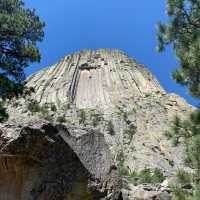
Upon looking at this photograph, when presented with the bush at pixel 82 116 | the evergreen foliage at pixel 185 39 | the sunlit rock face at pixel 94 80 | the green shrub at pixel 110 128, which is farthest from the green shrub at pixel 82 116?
the evergreen foliage at pixel 185 39

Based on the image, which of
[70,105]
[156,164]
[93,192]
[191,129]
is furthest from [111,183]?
[70,105]

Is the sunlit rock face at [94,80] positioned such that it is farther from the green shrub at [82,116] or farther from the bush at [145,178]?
the bush at [145,178]

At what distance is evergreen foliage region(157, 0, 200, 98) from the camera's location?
38.8 feet

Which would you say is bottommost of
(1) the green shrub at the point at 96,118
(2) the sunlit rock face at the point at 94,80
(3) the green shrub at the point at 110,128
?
(3) the green shrub at the point at 110,128

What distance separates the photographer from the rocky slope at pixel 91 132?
7.95 m

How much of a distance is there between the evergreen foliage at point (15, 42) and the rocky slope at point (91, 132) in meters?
1.17

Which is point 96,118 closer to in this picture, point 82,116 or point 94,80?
point 82,116

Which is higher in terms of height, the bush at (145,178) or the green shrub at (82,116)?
the green shrub at (82,116)

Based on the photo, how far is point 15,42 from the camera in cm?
2005

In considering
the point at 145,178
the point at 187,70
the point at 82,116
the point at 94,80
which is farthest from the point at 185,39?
the point at 94,80

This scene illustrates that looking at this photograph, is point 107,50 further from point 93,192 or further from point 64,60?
point 93,192

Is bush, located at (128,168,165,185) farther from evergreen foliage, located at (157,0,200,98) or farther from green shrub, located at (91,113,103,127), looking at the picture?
evergreen foliage, located at (157,0,200,98)

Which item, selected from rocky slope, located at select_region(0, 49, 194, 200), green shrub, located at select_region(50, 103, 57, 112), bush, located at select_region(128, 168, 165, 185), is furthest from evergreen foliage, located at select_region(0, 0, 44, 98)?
green shrub, located at select_region(50, 103, 57, 112)

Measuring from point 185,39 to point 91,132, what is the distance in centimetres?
533
